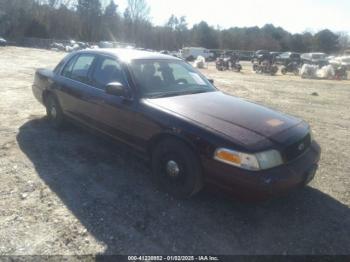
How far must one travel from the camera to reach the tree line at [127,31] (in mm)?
55875

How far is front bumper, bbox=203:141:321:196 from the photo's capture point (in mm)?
2895

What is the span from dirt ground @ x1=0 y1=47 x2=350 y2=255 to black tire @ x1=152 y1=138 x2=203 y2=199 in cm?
16

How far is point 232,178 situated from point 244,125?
63cm

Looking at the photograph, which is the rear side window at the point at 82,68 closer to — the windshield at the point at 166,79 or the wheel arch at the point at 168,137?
the windshield at the point at 166,79

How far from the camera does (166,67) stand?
14.8ft

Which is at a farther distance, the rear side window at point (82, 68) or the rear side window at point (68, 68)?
the rear side window at point (68, 68)

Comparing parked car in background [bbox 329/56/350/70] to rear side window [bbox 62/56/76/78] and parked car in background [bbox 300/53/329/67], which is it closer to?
parked car in background [bbox 300/53/329/67]

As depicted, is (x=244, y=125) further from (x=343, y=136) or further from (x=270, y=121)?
(x=343, y=136)

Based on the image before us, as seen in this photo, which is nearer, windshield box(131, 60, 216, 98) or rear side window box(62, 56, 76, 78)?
windshield box(131, 60, 216, 98)

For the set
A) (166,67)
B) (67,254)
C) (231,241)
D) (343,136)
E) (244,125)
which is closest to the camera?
(67,254)

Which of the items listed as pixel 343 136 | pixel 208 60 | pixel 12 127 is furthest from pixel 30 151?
pixel 208 60

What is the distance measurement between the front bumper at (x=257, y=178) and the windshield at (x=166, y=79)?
52.1 inches

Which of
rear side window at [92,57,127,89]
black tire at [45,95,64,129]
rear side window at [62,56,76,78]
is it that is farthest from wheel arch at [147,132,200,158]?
black tire at [45,95,64,129]

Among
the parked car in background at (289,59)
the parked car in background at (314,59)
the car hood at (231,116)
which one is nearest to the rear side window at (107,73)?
the car hood at (231,116)
